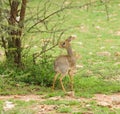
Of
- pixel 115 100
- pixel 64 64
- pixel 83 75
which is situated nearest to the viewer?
pixel 115 100

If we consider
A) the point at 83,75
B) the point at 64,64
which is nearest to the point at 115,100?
the point at 64,64

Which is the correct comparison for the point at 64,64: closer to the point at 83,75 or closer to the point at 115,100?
the point at 115,100

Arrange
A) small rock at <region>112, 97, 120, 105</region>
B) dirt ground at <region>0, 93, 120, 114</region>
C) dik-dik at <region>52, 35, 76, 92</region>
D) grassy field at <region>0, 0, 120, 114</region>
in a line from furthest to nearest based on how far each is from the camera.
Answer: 1. dik-dik at <region>52, 35, 76, 92</region>
2. small rock at <region>112, 97, 120, 105</region>
3. grassy field at <region>0, 0, 120, 114</region>
4. dirt ground at <region>0, 93, 120, 114</region>

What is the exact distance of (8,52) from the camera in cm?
939

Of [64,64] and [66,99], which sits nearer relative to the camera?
[66,99]

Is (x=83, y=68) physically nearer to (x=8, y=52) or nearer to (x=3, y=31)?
(x=8, y=52)

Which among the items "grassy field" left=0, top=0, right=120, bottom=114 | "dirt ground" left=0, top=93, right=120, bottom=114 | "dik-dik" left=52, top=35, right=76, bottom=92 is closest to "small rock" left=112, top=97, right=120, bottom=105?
"dirt ground" left=0, top=93, right=120, bottom=114

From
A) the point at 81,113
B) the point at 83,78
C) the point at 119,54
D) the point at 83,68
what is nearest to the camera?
the point at 81,113

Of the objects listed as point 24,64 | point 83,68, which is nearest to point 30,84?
point 24,64

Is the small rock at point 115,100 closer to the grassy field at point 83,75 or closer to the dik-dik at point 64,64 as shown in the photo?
the grassy field at point 83,75

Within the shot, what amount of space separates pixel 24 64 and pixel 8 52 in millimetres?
353

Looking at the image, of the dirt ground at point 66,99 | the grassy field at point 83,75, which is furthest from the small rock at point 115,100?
the grassy field at point 83,75

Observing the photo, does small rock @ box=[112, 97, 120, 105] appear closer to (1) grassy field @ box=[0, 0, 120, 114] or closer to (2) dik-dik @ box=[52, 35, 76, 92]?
(1) grassy field @ box=[0, 0, 120, 114]

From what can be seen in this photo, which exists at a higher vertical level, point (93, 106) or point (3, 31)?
point (3, 31)
